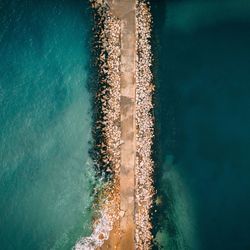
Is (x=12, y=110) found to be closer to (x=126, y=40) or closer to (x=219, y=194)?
(x=126, y=40)

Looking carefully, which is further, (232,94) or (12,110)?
(232,94)

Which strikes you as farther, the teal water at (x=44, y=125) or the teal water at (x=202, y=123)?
the teal water at (x=202, y=123)

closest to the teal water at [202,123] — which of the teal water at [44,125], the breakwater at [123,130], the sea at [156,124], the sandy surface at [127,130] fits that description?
the sea at [156,124]

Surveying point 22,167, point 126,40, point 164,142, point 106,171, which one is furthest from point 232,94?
point 22,167

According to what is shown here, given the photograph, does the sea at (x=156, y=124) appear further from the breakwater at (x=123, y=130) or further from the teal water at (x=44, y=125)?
the breakwater at (x=123, y=130)

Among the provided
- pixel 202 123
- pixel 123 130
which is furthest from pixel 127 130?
pixel 202 123

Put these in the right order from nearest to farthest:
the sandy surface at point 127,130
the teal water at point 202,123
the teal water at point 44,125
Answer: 1. the teal water at point 44,125
2. the sandy surface at point 127,130
3. the teal water at point 202,123

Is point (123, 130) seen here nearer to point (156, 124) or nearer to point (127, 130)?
point (127, 130)
